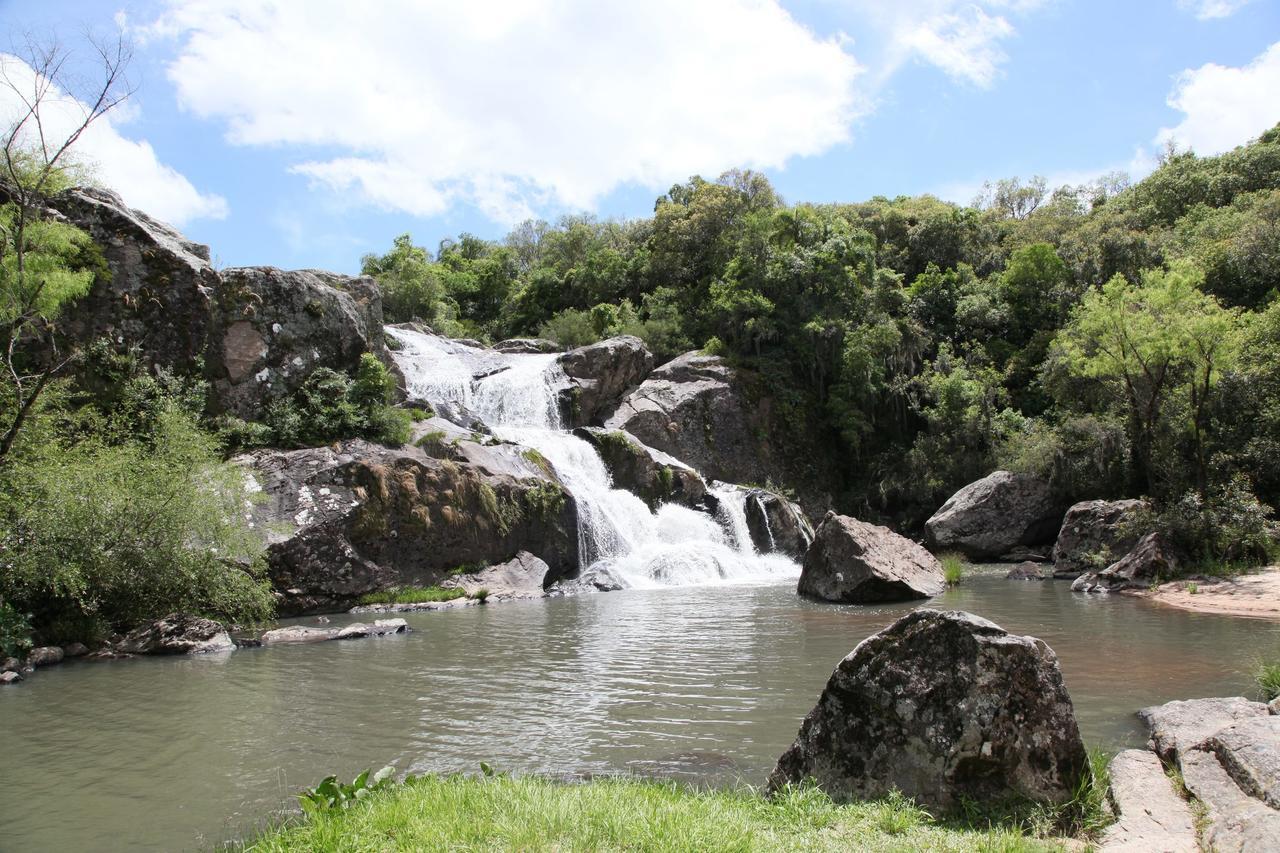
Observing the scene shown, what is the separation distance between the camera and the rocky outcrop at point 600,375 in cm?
3425

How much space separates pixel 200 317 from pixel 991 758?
23859mm

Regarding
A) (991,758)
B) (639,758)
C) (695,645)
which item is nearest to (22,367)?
(695,645)

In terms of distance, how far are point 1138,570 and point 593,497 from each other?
51.5 feet

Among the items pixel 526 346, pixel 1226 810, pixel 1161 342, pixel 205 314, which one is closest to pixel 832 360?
pixel 526 346

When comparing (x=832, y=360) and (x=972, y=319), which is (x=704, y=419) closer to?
(x=832, y=360)

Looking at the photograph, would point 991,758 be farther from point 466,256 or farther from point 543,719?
point 466,256

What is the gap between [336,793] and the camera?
541 centimetres

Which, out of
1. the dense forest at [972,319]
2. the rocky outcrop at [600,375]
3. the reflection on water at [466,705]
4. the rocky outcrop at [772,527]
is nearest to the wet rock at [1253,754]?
the reflection on water at [466,705]

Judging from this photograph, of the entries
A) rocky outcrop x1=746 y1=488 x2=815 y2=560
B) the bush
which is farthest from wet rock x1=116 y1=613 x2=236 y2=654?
rocky outcrop x1=746 y1=488 x2=815 y2=560

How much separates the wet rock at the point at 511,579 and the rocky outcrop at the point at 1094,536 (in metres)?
15.8

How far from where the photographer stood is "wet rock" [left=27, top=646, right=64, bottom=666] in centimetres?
1295

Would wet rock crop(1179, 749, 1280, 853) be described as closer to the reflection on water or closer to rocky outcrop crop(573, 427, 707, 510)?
the reflection on water

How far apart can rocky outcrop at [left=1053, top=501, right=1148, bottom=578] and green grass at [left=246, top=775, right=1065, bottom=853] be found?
2050cm

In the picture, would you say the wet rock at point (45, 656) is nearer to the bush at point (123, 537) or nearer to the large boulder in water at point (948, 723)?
the bush at point (123, 537)
